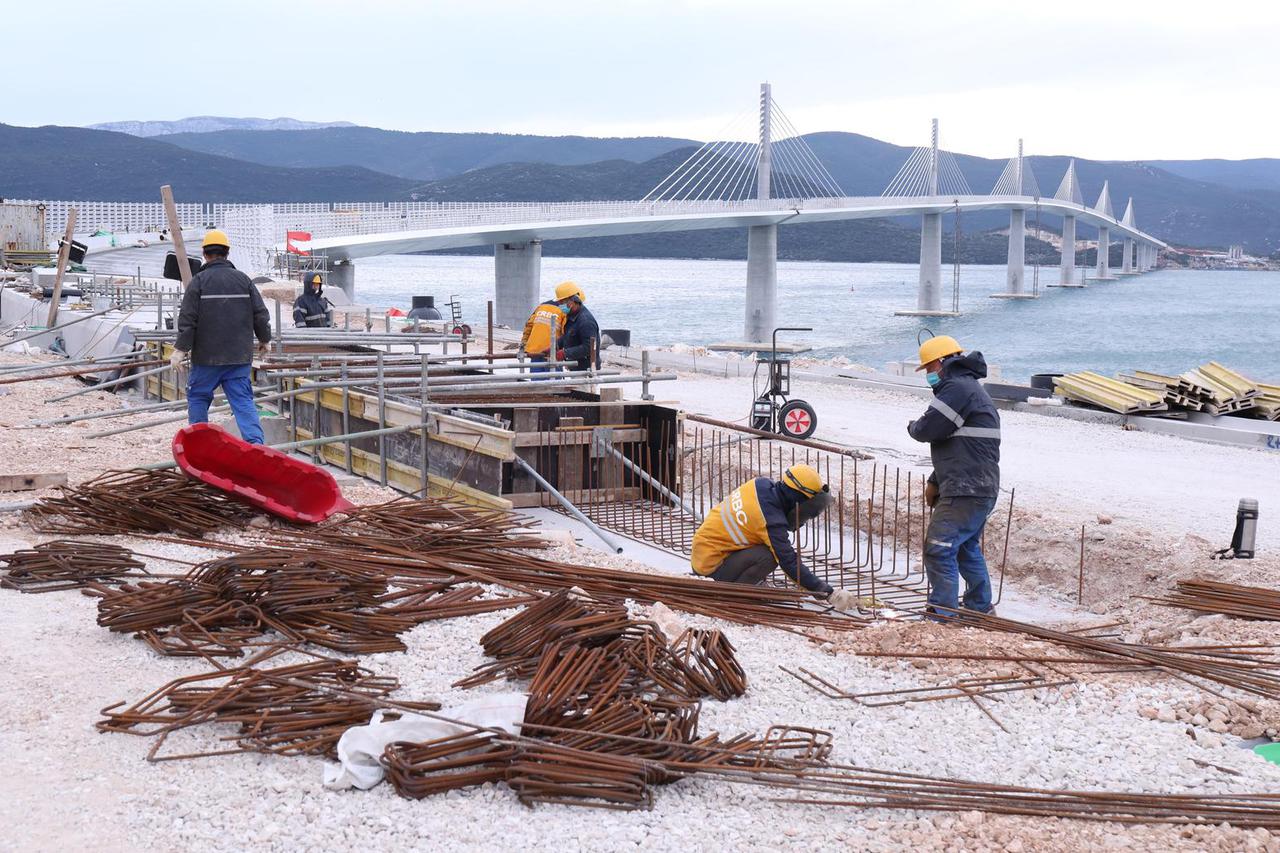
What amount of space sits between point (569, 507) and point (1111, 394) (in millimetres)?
11953

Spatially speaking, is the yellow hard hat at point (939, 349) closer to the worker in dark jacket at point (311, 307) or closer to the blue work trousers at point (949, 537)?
the blue work trousers at point (949, 537)

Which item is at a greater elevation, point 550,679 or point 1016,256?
point 1016,256

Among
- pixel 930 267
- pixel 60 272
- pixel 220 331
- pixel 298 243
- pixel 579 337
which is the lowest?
pixel 579 337

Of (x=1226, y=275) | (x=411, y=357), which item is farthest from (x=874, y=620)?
(x=1226, y=275)

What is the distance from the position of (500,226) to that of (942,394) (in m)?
48.1

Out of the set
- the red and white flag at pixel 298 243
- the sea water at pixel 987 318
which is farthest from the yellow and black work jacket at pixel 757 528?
the red and white flag at pixel 298 243

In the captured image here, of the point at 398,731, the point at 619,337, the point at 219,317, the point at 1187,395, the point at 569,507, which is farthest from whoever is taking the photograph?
the point at 619,337

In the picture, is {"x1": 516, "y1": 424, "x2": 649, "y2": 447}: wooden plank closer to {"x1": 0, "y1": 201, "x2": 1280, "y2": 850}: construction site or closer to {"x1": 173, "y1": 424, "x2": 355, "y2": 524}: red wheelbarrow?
{"x1": 0, "y1": 201, "x2": 1280, "y2": 850}: construction site

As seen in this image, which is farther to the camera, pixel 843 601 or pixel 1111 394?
pixel 1111 394

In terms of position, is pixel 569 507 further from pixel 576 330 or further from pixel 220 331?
pixel 576 330

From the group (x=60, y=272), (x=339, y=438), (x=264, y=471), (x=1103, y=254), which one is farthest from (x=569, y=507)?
(x=1103, y=254)

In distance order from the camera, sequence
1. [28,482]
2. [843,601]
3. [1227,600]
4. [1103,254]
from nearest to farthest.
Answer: [843,601], [1227,600], [28,482], [1103,254]

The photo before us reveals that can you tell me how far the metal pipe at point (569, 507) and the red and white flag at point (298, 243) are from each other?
112 feet

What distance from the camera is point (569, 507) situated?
9.93 meters
